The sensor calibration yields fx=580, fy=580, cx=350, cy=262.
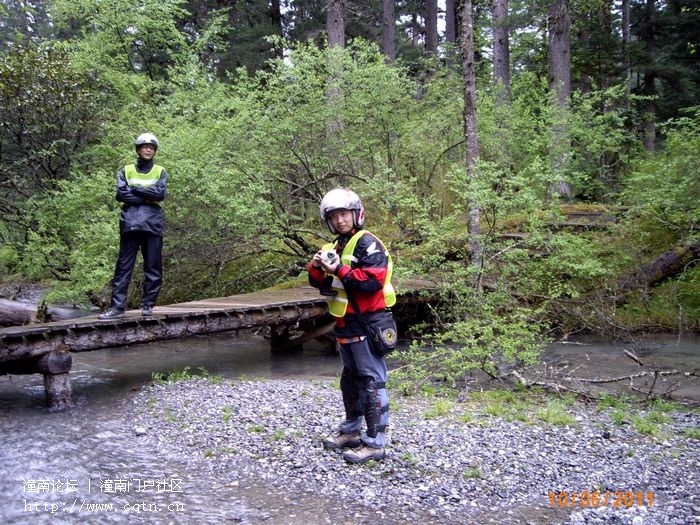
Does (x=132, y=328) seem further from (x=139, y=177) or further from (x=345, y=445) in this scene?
(x=345, y=445)

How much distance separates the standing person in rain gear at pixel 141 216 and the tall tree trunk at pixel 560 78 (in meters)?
9.11

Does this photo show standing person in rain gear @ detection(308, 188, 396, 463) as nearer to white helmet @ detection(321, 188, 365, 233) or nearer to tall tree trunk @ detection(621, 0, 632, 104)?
white helmet @ detection(321, 188, 365, 233)

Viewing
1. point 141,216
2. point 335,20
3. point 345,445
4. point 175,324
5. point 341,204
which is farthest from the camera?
point 335,20

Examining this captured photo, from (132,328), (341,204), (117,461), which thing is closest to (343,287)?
(341,204)

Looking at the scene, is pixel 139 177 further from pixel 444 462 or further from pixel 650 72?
pixel 650 72

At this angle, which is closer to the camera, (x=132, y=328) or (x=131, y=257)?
(x=131, y=257)

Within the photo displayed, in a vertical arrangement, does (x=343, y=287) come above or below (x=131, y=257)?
below

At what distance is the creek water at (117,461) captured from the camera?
13.5 ft

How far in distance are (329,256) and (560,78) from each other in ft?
43.1

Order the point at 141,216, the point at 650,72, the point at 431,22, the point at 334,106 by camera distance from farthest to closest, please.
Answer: the point at 431,22, the point at 650,72, the point at 334,106, the point at 141,216

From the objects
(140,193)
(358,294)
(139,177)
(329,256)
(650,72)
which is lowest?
(358,294)
